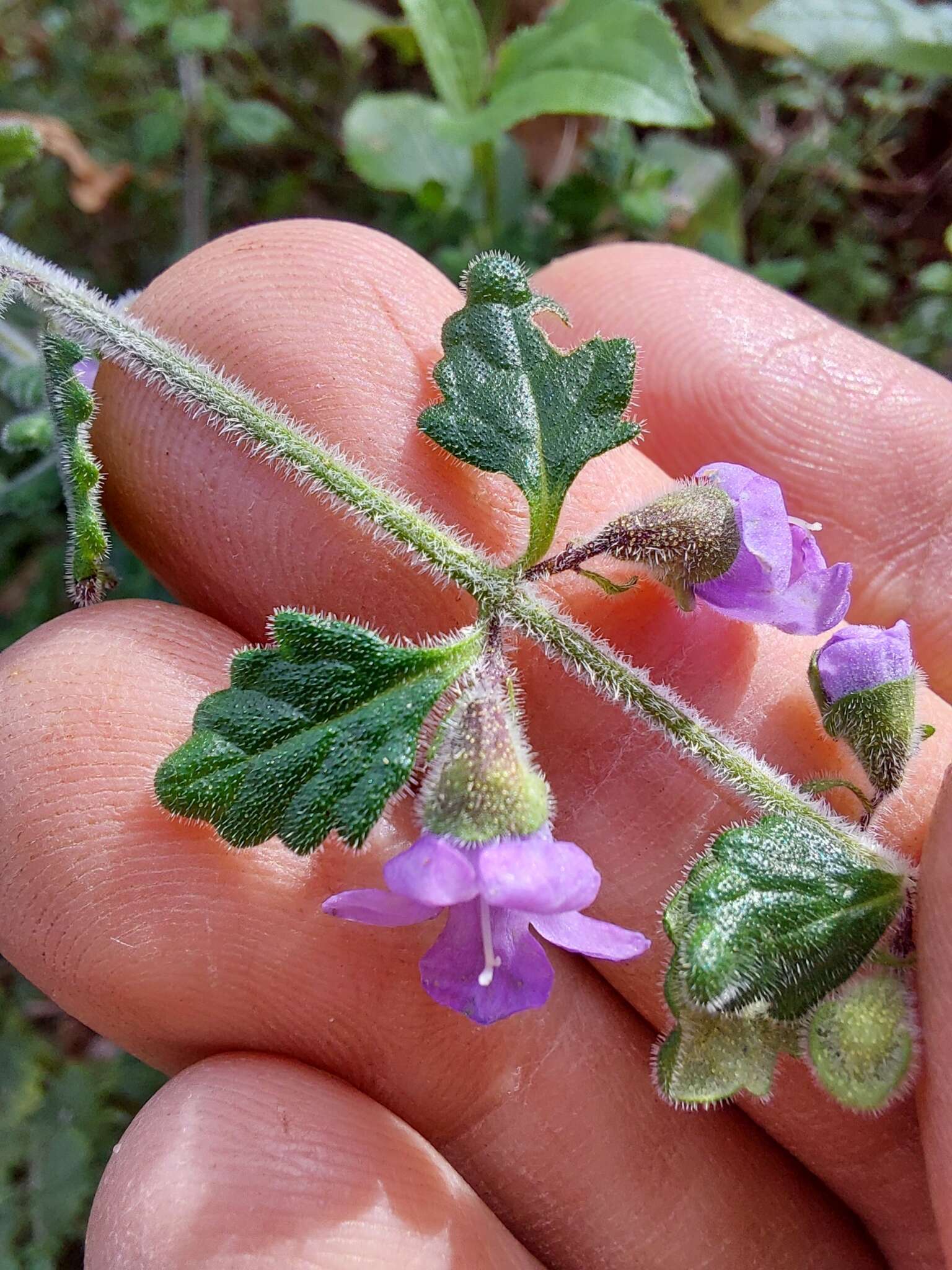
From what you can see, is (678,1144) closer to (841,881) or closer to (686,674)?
(841,881)

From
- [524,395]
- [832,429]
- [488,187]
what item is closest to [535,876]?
[524,395]

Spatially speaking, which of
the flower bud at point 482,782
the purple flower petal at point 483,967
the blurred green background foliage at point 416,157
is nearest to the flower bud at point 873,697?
the flower bud at point 482,782

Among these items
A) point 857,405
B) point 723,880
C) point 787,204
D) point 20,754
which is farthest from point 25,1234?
point 787,204

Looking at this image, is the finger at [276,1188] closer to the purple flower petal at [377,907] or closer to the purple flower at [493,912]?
the purple flower at [493,912]

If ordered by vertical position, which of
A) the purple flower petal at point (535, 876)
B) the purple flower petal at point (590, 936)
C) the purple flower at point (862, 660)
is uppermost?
the purple flower at point (862, 660)

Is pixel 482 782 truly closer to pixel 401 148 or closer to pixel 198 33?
pixel 401 148

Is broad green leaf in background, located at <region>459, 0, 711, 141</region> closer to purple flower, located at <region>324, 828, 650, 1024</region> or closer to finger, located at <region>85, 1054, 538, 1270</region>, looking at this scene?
purple flower, located at <region>324, 828, 650, 1024</region>
